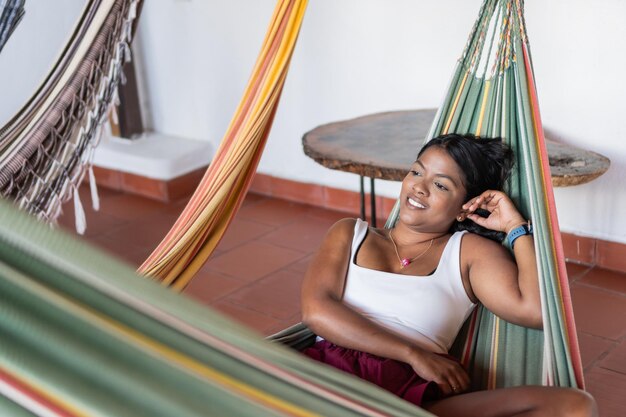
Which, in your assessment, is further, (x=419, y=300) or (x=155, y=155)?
(x=155, y=155)

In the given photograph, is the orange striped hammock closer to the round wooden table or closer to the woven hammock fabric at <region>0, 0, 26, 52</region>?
the round wooden table

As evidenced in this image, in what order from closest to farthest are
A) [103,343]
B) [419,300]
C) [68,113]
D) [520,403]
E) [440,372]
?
1. [103,343]
2. [520,403]
3. [440,372]
4. [419,300]
5. [68,113]

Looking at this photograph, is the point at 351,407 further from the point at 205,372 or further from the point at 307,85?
the point at 307,85

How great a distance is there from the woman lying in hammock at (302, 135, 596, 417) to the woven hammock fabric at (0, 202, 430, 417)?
59 cm

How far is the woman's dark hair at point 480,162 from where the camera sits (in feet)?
5.40

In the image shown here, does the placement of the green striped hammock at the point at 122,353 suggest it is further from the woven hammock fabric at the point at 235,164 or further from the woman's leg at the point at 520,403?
the woven hammock fabric at the point at 235,164

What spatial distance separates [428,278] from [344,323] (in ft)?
0.61

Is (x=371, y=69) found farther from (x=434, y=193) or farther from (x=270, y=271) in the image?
(x=434, y=193)

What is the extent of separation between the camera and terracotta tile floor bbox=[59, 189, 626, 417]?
A: 223 cm

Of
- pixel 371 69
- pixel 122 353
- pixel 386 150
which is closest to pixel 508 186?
pixel 386 150

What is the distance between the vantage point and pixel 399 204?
1757 mm

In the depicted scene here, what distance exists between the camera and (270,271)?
279cm

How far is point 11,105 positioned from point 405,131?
5.59ft

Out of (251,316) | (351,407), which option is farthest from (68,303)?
(251,316)
